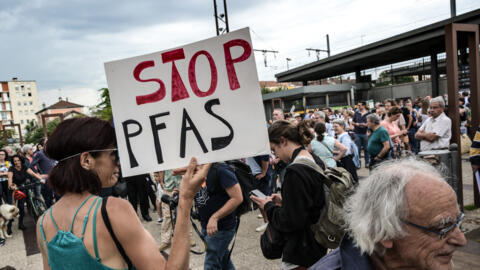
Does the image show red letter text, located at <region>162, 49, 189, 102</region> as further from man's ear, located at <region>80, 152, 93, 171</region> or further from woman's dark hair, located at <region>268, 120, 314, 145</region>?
woman's dark hair, located at <region>268, 120, 314, 145</region>

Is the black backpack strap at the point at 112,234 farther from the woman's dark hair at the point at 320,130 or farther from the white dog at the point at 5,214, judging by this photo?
the white dog at the point at 5,214

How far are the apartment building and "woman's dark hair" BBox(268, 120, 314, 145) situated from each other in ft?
388

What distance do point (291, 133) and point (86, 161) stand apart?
62.5 inches

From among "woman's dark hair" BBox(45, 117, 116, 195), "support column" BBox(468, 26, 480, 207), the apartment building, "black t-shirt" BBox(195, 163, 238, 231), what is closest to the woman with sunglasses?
"woman's dark hair" BBox(45, 117, 116, 195)

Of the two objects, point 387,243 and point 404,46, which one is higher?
point 404,46

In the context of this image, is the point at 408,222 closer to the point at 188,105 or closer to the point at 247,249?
the point at 188,105

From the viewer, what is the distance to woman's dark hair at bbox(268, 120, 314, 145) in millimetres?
2588

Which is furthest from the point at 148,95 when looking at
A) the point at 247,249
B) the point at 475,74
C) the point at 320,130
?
the point at 475,74

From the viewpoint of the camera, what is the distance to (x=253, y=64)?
1.53 m

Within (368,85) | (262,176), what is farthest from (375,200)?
(368,85)

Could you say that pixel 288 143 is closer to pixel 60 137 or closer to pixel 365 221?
pixel 365 221

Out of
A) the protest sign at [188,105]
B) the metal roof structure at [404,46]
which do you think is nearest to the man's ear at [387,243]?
the protest sign at [188,105]

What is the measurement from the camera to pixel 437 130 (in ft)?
16.6

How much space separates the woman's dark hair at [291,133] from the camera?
2.59 m
